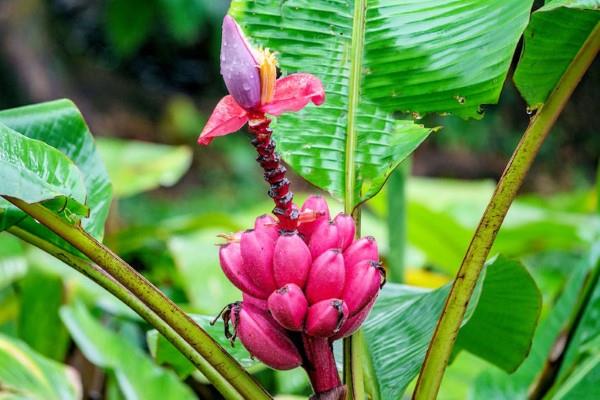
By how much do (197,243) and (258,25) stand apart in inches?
24.9

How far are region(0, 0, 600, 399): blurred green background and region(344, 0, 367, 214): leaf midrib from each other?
0.42m

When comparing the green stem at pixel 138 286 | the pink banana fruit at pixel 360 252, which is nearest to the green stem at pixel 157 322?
the green stem at pixel 138 286

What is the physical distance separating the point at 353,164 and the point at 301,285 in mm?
166

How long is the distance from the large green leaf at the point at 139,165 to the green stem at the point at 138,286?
1003 millimetres

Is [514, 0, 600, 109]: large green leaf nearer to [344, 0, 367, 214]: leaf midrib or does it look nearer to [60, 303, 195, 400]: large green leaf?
[344, 0, 367, 214]: leaf midrib

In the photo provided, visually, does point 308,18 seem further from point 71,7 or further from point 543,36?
point 71,7

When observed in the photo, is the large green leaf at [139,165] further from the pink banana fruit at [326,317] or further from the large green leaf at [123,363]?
the pink banana fruit at [326,317]

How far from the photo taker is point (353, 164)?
2.08ft

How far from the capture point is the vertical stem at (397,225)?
3.51ft

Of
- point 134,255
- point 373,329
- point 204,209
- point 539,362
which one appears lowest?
point 204,209

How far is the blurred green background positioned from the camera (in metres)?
1.12

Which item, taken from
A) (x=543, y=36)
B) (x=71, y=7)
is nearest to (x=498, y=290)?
(x=543, y=36)

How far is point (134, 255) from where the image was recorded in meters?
1.36

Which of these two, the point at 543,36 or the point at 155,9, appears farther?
the point at 155,9
